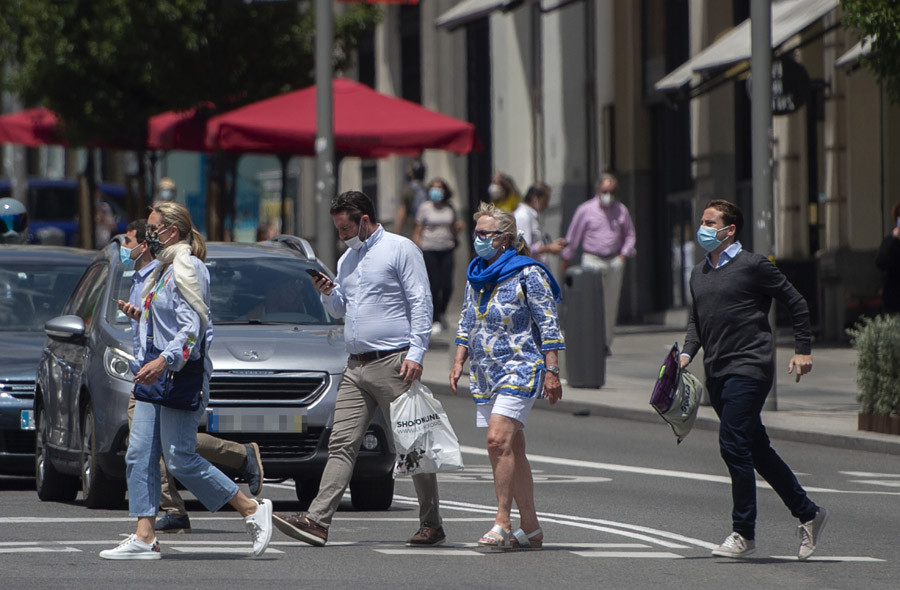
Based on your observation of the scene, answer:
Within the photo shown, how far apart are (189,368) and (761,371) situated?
2.59 m

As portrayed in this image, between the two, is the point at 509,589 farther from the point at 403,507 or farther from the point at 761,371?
the point at 403,507

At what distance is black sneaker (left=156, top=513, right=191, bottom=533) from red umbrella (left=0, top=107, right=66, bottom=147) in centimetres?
2066

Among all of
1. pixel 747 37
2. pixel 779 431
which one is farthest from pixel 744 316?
pixel 747 37

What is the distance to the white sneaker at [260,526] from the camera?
29.1 ft

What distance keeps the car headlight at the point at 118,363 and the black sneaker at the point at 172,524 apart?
0.91m

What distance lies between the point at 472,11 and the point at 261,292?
1480 cm

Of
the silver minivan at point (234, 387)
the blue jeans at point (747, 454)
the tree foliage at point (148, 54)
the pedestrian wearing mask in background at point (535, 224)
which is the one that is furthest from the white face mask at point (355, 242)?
the tree foliage at point (148, 54)

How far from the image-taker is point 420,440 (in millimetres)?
9344

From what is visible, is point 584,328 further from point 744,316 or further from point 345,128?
point 744,316

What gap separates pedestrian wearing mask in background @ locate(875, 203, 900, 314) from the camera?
1725cm

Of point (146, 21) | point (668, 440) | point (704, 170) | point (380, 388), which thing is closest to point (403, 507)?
point (380, 388)

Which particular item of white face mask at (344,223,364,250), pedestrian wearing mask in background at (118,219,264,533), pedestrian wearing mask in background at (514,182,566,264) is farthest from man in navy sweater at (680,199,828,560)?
pedestrian wearing mask in background at (514,182,566,264)

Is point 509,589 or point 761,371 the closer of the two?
point 509,589

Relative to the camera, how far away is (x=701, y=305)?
30.7 ft
